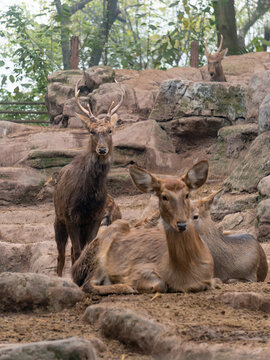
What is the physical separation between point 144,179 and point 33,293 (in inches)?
50.2

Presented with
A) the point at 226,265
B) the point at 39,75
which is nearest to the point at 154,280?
the point at 226,265

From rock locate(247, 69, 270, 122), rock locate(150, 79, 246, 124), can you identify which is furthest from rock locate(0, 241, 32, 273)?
rock locate(247, 69, 270, 122)

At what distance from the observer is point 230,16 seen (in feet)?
68.1

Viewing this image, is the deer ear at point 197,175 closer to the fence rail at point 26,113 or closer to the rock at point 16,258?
the rock at point 16,258

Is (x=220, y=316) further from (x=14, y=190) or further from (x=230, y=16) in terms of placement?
(x=230, y=16)

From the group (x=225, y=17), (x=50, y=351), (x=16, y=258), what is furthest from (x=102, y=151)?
(x=225, y=17)

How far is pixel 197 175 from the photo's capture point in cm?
533

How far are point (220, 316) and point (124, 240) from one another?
5.27ft

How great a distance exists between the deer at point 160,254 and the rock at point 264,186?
160 inches

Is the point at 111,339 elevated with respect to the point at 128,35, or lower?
lower

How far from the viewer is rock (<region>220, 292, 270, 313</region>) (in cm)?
455

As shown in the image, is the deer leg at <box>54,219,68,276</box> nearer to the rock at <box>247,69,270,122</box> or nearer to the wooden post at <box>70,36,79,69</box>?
the rock at <box>247,69,270,122</box>

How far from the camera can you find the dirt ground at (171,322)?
3.75m

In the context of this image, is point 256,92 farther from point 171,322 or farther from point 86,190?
point 171,322
